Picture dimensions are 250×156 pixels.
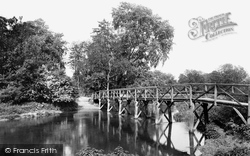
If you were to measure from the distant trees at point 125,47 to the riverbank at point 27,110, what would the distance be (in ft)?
26.8

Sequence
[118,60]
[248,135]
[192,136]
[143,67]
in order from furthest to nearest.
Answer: [143,67], [118,60], [192,136], [248,135]

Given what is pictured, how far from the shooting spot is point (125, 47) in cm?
3866

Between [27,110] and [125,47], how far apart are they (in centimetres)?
1868

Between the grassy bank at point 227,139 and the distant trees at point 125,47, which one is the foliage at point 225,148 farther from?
the distant trees at point 125,47

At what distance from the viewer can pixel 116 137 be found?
1606cm

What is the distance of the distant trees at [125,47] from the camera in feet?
117

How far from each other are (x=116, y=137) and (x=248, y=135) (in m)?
8.76

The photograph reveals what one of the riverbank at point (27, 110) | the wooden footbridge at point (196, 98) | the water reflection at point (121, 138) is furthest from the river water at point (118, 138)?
the riverbank at point (27, 110)

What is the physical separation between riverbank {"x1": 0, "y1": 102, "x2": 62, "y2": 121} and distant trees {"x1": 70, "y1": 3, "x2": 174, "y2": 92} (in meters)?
8.17

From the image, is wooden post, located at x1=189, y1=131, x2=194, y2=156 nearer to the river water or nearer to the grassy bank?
the river water

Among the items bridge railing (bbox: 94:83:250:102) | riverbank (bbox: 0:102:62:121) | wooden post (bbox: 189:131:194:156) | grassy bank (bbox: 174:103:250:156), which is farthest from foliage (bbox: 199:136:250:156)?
riverbank (bbox: 0:102:62:121)

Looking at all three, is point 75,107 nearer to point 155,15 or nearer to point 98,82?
point 98,82

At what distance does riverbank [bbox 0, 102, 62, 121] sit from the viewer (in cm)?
2606

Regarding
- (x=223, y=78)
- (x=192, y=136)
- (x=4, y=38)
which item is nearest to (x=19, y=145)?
(x=192, y=136)
